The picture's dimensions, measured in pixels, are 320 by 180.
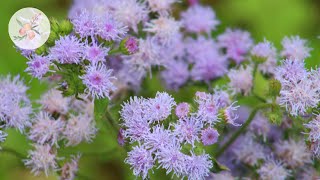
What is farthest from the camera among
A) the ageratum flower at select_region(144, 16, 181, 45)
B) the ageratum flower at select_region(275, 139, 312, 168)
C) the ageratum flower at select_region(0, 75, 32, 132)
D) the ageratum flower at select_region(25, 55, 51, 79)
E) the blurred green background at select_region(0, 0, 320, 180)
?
the blurred green background at select_region(0, 0, 320, 180)

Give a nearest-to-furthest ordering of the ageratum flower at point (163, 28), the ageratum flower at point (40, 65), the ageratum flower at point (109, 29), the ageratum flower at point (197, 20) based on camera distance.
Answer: the ageratum flower at point (40, 65), the ageratum flower at point (109, 29), the ageratum flower at point (163, 28), the ageratum flower at point (197, 20)

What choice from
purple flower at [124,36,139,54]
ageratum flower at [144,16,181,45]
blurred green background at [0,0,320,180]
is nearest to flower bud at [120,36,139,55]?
purple flower at [124,36,139,54]

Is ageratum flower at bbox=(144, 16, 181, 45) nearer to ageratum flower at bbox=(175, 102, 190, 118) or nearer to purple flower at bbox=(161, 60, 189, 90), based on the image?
purple flower at bbox=(161, 60, 189, 90)

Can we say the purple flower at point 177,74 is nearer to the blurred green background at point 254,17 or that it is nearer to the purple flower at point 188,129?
the purple flower at point 188,129

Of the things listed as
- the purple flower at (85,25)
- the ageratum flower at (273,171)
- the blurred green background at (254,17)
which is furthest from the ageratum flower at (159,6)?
the blurred green background at (254,17)

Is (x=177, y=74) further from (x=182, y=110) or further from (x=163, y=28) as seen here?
(x=182, y=110)

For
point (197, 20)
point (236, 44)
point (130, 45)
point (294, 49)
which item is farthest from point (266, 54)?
point (130, 45)
